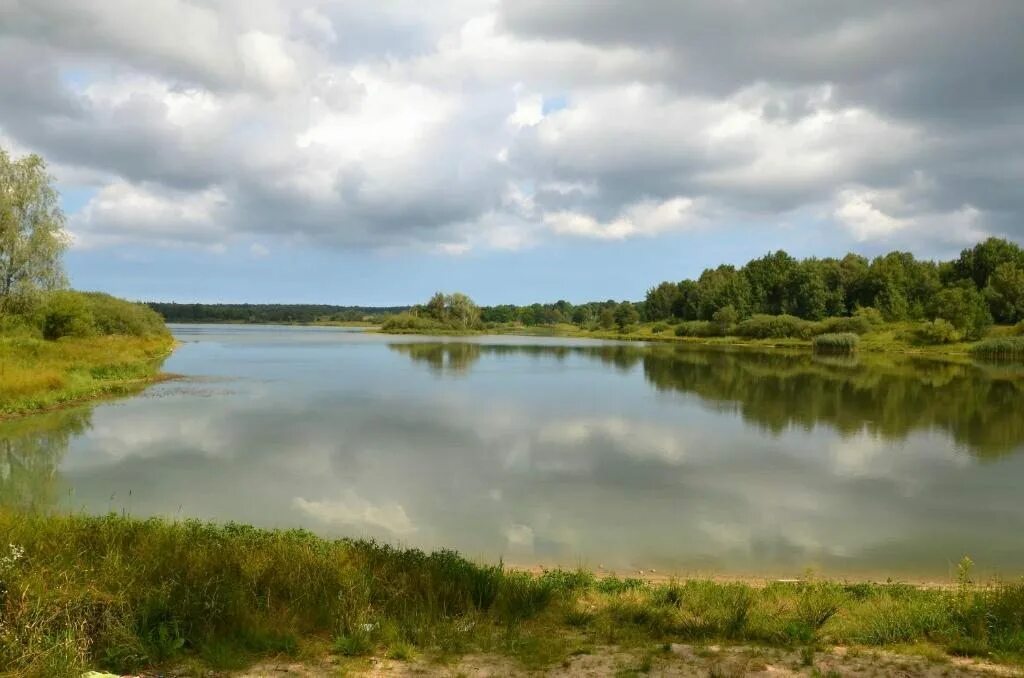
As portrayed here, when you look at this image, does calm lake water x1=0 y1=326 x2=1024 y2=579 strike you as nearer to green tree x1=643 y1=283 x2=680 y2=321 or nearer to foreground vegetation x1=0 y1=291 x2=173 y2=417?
foreground vegetation x1=0 y1=291 x2=173 y2=417

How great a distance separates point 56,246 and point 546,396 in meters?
26.8

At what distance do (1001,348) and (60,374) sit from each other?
7878cm

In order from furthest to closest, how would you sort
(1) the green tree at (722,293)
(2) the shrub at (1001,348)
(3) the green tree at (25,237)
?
(1) the green tree at (722,293), (2) the shrub at (1001,348), (3) the green tree at (25,237)

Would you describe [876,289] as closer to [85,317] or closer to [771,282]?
[771,282]

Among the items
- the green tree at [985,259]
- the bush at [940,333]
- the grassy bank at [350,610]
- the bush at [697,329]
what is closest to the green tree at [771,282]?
the bush at [697,329]

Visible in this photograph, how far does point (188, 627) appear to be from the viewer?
5.92 metres

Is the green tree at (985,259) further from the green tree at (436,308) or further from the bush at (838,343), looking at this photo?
the green tree at (436,308)

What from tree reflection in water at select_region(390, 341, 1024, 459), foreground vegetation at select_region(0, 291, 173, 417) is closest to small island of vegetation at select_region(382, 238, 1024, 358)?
tree reflection in water at select_region(390, 341, 1024, 459)

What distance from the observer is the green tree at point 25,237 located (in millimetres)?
34688

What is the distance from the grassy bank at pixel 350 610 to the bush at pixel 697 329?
4208 inches

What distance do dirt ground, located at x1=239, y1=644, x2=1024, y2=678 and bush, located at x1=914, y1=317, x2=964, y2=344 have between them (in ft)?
281

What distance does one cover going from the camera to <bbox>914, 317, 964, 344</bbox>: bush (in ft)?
256

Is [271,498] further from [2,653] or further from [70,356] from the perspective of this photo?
[70,356]

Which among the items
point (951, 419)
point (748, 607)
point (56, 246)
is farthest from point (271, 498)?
point (56, 246)
